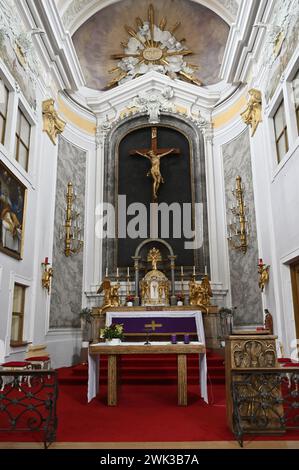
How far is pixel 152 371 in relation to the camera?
780 centimetres

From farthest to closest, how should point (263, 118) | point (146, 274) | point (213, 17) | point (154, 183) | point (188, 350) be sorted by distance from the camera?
1. point (213, 17)
2. point (154, 183)
3. point (146, 274)
4. point (263, 118)
5. point (188, 350)

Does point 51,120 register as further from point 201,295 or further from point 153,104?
point 201,295

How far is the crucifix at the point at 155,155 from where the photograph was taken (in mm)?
12188

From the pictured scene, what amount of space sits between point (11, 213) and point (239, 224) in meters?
6.20

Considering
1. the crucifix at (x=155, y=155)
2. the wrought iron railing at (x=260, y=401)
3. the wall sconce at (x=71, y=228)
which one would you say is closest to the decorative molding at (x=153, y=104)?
the crucifix at (x=155, y=155)

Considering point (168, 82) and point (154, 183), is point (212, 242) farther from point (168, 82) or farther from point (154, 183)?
point (168, 82)

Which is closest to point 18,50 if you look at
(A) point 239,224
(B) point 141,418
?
(A) point 239,224

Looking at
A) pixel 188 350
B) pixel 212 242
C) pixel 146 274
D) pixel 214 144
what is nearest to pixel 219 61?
pixel 214 144

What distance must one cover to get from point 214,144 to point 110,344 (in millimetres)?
8486

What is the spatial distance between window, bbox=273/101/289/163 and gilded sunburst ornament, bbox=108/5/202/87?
5.45m

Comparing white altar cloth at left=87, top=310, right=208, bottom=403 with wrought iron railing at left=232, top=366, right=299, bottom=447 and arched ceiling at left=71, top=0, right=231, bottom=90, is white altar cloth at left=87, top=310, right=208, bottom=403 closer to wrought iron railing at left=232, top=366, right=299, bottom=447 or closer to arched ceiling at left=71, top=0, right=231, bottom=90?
wrought iron railing at left=232, top=366, right=299, bottom=447

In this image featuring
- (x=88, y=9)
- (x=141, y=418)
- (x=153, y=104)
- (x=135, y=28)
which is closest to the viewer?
(x=141, y=418)

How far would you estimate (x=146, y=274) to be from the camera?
444 inches
